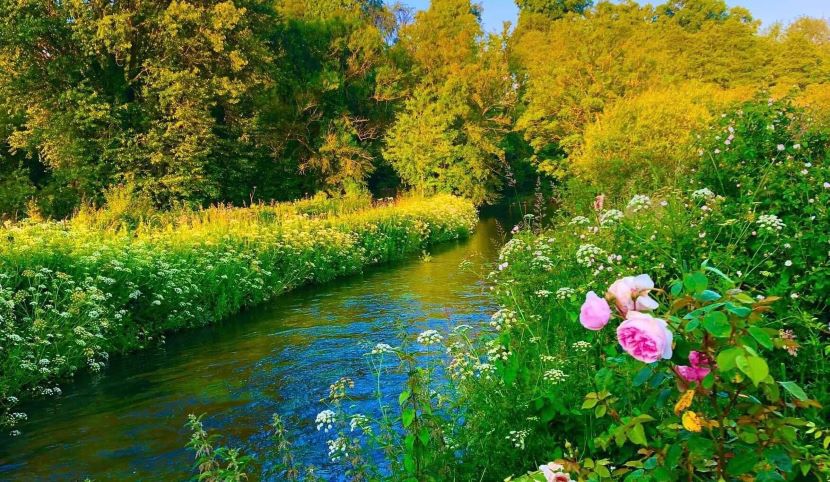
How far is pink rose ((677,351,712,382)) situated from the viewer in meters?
1.68

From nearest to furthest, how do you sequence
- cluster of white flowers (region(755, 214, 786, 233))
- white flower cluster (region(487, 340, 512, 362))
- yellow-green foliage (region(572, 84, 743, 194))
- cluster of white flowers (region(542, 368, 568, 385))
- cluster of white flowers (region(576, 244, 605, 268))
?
cluster of white flowers (region(542, 368, 568, 385)), cluster of white flowers (region(755, 214, 786, 233)), white flower cluster (region(487, 340, 512, 362)), cluster of white flowers (region(576, 244, 605, 268)), yellow-green foliage (region(572, 84, 743, 194))

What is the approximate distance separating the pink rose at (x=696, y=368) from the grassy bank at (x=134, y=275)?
6831 mm

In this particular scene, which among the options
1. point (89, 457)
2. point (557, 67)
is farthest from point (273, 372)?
point (557, 67)

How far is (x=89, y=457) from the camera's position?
5.25 m

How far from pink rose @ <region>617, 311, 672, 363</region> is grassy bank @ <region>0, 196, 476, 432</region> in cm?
683

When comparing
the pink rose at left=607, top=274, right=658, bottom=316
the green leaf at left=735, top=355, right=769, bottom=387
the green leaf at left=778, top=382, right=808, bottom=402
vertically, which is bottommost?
the green leaf at left=778, top=382, right=808, bottom=402

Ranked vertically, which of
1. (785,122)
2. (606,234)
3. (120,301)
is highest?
(785,122)

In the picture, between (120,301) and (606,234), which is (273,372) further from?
(606,234)

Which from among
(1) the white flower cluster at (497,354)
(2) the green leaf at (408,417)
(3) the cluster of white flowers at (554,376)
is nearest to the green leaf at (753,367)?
(2) the green leaf at (408,417)

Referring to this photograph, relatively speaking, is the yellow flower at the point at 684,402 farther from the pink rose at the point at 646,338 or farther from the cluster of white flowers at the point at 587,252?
the cluster of white flowers at the point at 587,252

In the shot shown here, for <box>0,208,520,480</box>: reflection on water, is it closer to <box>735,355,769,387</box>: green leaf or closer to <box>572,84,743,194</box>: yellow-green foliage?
<box>735,355,769,387</box>: green leaf

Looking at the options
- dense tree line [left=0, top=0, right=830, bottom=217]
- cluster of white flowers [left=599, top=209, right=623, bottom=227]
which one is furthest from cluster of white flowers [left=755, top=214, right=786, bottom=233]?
dense tree line [left=0, top=0, right=830, bottom=217]

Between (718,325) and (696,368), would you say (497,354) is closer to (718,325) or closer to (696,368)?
(696,368)

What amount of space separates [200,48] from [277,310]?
51.3 ft
